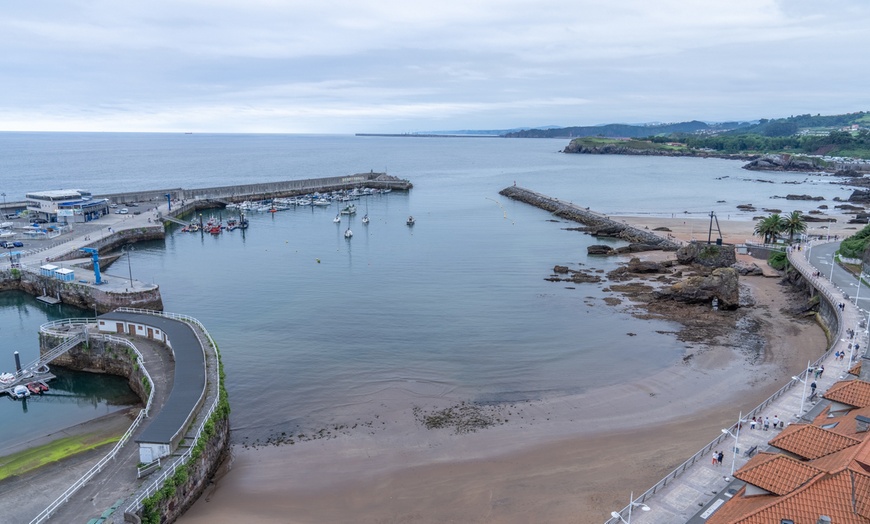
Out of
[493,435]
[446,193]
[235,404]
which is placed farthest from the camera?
[446,193]

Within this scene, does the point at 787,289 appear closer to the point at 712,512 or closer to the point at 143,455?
the point at 712,512

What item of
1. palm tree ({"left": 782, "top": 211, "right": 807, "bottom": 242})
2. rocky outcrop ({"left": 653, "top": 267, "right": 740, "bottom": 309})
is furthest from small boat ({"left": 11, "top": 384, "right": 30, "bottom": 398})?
palm tree ({"left": 782, "top": 211, "right": 807, "bottom": 242})

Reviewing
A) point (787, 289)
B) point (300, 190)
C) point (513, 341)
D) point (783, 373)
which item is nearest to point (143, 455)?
point (513, 341)

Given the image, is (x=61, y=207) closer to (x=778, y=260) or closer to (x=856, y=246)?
(x=778, y=260)

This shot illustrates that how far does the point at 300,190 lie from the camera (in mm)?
130500

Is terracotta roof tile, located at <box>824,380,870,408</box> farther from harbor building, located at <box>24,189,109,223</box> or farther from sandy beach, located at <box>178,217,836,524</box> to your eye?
harbor building, located at <box>24,189,109,223</box>

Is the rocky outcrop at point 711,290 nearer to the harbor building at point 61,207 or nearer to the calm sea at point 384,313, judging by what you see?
the calm sea at point 384,313

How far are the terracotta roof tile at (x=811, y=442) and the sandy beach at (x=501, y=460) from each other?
19.7 ft

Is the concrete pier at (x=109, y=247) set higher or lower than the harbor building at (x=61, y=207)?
lower

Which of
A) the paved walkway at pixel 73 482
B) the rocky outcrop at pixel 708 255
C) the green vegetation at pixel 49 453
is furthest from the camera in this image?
the rocky outcrop at pixel 708 255

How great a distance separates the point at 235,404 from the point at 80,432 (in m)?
7.86

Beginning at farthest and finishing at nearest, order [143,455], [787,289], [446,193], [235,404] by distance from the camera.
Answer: [446,193] < [787,289] < [235,404] < [143,455]

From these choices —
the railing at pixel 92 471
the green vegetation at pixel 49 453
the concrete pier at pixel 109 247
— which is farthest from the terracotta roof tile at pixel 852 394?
the concrete pier at pixel 109 247

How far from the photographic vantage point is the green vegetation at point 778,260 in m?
61.9
